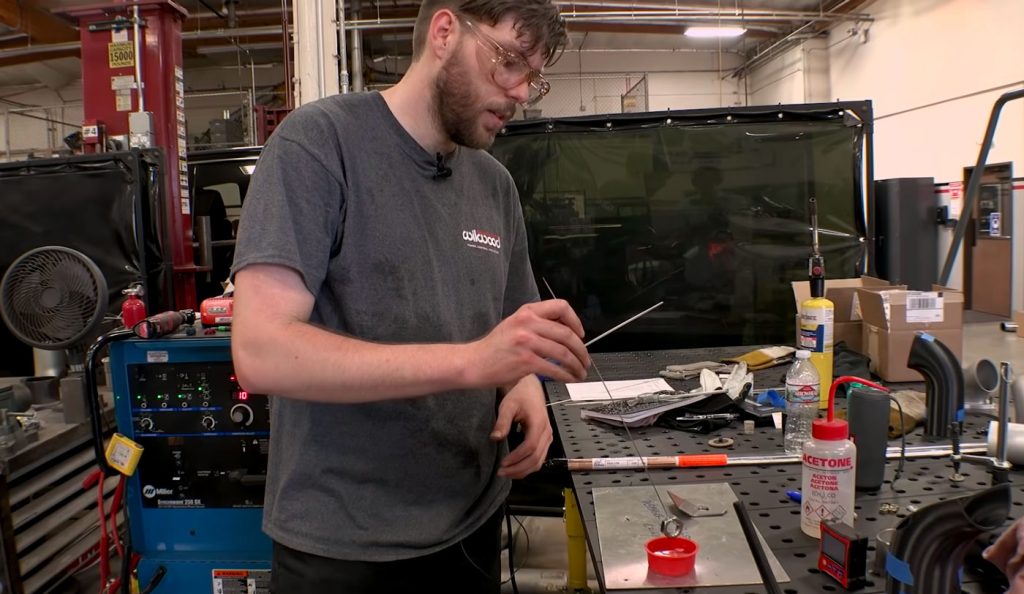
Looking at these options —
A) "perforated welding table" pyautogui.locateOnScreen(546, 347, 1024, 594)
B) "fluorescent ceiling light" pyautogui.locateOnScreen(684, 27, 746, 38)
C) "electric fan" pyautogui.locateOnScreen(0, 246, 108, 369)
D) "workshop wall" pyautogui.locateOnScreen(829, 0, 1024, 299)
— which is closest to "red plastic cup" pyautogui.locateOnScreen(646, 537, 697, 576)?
"perforated welding table" pyautogui.locateOnScreen(546, 347, 1024, 594)

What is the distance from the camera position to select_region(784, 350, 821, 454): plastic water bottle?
116 centimetres

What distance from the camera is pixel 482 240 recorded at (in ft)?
3.51

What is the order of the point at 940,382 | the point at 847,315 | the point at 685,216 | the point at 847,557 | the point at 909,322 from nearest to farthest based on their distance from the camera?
the point at 847,557 → the point at 940,382 → the point at 909,322 → the point at 847,315 → the point at 685,216

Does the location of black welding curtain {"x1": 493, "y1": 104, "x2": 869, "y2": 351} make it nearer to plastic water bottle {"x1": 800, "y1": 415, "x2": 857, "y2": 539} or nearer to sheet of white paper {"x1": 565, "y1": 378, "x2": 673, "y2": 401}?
sheet of white paper {"x1": 565, "y1": 378, "x2": 673, "y2": 401}

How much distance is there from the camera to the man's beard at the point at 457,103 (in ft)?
3.16

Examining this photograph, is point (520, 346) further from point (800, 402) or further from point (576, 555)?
point (576, 555)

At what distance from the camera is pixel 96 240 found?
2441mm

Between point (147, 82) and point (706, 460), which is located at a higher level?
point (147, 82)

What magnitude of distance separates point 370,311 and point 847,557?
66cm

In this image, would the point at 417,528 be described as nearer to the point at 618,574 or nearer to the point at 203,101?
the point at 618,574

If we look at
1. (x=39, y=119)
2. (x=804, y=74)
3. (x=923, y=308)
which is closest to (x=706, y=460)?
(x=923, y=308)

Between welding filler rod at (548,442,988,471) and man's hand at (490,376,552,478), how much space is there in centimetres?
9

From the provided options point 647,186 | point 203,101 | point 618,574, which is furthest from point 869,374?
point 203,101

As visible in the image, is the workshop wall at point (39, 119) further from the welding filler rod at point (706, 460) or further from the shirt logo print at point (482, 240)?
the welding filler rod at point (706, 460)
